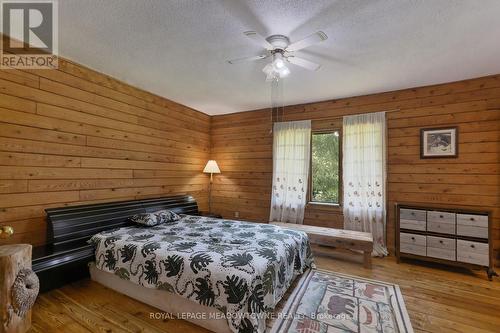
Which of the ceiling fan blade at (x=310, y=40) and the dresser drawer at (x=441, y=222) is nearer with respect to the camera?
the ceiling fan blade at (x=310, y=40)

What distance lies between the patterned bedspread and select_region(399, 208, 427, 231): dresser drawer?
1.48m

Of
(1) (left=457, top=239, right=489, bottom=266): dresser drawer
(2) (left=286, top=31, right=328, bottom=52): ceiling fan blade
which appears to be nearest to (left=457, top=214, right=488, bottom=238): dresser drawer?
(1) (left=457, top=239, right=489, bottom=266): dresser drawer

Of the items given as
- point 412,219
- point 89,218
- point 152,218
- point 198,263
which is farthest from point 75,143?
point 412,219

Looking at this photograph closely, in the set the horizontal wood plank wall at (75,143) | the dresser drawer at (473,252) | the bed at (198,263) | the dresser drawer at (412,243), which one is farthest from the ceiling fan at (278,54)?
the dresser drawer at (473,252)

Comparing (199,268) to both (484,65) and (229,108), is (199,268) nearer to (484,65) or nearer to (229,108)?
(229,108)

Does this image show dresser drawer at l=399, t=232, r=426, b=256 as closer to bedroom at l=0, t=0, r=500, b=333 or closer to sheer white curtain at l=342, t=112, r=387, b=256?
bedroom at l=0, t=0, r=500, b=333

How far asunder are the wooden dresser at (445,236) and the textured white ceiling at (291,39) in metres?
1.89

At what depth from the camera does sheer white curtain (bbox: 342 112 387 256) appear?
3.71m

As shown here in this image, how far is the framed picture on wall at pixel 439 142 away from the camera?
11.0 ft

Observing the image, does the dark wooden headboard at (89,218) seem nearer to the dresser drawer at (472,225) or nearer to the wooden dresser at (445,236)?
the wooden dresser at (445,236)

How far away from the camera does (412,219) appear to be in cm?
324

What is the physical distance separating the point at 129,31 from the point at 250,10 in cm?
123

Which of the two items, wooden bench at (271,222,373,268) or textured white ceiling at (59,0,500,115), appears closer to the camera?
textured white ceiling at (59,0,500,115)

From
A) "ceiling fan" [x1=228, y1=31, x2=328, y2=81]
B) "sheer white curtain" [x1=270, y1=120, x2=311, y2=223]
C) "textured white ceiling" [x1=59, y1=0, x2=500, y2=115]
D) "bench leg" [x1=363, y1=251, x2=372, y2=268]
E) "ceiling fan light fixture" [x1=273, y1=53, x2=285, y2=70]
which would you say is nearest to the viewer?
"textured white ceiling" [x1=59, y1=0, x2=500, y2=115]
